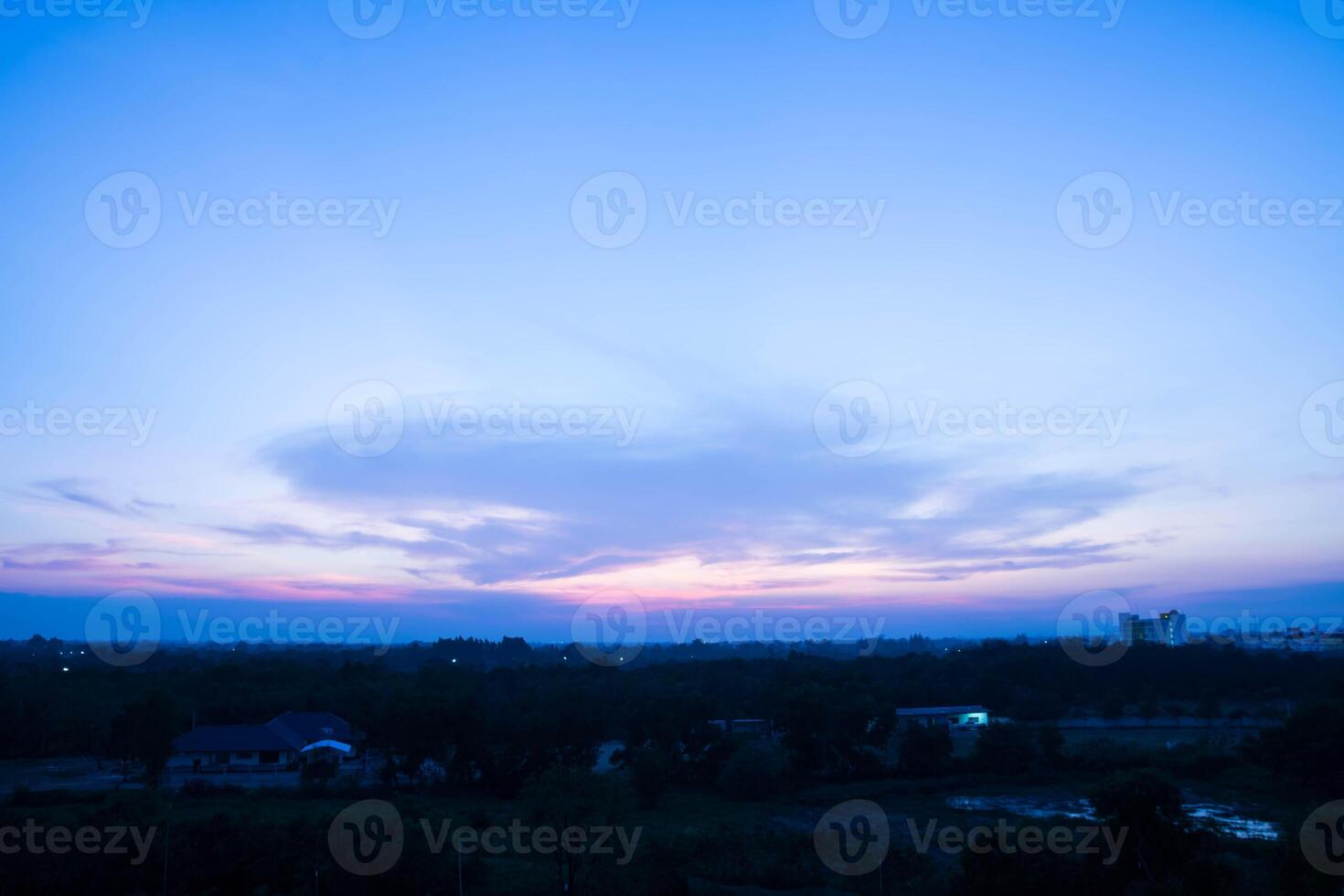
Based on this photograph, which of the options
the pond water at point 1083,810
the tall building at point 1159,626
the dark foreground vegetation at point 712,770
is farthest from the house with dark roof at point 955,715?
the tall building at point 1159,626

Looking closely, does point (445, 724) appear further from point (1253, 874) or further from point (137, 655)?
point (137, 655)

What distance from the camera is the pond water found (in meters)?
23.0

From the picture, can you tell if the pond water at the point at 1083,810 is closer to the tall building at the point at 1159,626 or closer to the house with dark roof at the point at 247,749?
the house with dark roof at the point at 247,749

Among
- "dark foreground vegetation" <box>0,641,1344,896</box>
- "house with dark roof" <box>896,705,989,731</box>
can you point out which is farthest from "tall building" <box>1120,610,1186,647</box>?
"house with dark roof" <box>896,705,989,731</box>

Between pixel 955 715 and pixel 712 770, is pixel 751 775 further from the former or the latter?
pixel 955 715

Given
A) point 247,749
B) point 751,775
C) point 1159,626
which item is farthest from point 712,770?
point 1159,626

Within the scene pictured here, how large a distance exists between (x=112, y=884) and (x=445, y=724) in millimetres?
16667

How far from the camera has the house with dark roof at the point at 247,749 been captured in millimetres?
36656

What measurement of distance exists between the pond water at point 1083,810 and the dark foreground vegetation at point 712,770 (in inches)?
23.9

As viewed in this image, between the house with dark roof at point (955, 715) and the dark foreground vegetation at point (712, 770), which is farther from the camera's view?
the house with dark roof at point (955, 715)

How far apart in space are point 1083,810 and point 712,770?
13.9 metres

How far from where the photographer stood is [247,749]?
36.9 meters

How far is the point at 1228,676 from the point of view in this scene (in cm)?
5197

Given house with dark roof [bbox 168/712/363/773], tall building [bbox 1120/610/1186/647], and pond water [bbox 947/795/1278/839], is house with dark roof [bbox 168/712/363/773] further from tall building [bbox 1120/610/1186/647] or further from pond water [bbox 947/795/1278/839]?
tall building [bbox 1120/610/1186/647]
